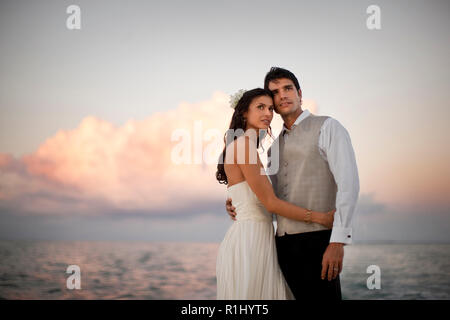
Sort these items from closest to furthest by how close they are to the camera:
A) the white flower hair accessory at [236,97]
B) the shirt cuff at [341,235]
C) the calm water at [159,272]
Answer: the shirt cuff at [341,235], the white flower hair accessory at [236,97], the calm water at [159,272]

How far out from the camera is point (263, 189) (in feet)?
8.82

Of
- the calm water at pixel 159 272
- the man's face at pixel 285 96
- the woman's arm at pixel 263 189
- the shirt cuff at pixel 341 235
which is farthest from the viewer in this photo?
the calm water at pixel 159 272

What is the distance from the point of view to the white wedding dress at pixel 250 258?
8.73ft

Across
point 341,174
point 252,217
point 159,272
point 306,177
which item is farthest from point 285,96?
point 159,272

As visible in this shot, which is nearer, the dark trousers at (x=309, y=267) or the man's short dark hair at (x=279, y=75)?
the dark trousers at (x=309, y=267)

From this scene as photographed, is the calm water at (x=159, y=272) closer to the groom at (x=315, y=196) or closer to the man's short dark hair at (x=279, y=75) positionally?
the groom at (x=315, y=196)

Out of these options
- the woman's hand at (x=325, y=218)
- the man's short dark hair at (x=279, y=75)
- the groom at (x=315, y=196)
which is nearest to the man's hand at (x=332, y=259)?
the groom at (x=315, y=196)

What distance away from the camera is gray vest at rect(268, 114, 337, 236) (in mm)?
2611

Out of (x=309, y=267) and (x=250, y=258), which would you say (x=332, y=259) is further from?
(x=250, y=258)

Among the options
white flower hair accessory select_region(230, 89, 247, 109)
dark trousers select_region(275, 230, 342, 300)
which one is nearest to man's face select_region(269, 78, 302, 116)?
white flower hair accessory select_region(230, 89, 247, 109)

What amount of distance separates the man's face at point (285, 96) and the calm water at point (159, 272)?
1057 centimetres

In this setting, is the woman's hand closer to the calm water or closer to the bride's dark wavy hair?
the bride's dark wavy hair
